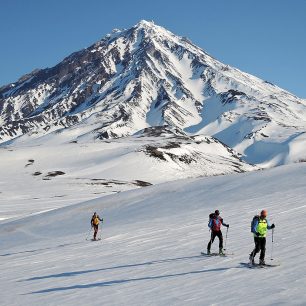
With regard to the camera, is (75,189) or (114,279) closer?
(114,279)

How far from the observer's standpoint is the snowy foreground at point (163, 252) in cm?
1564

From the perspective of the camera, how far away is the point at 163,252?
2397 cm

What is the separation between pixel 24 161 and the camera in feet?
560

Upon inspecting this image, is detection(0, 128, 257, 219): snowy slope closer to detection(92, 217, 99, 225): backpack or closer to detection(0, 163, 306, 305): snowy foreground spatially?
detection(0, 163, 306, 305): snowy foreground

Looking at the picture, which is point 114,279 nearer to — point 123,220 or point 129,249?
point 129,249

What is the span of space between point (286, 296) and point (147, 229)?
2089 cm

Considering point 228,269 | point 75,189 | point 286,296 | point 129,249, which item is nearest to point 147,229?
point 129,249

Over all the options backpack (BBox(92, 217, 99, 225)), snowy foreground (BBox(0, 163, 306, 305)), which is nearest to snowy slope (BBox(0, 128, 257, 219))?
snowy foreground (BBox(0, 163, 306, 305))

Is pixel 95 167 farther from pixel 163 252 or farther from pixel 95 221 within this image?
pixel 163 252

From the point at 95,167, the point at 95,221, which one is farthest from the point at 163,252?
the point at 95,167

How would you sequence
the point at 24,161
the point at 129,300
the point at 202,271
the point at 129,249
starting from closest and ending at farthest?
the point at 129,300 < the point at 202,271 < the point at 129,249 < the point at 24,161

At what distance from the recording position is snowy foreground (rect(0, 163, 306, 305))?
51.3 ft

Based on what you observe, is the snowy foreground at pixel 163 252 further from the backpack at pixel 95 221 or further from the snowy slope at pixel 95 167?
the snowy slope at pixel 95 167

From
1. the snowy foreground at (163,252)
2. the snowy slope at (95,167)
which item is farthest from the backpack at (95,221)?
the snowy slope at (95,167)
